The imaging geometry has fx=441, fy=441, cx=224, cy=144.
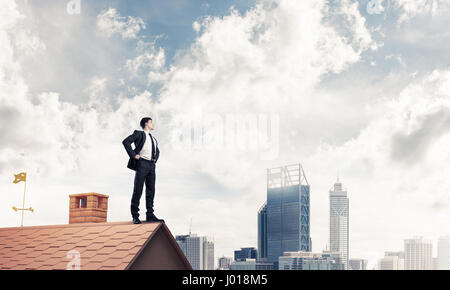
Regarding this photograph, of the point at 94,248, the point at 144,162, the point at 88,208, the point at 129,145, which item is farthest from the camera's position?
the point at 88,208

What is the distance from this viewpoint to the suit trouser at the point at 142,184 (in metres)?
10.8

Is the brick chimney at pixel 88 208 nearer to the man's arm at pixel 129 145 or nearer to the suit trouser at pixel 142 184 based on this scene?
the suit trouser at pixel 142 184

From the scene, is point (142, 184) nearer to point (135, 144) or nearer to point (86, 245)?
point (135, 144)

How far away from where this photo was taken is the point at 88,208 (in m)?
13.9

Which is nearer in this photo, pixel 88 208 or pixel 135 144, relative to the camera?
pixel 135 144

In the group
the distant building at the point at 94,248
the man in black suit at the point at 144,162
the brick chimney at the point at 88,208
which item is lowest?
the distant building at the point at 94,248

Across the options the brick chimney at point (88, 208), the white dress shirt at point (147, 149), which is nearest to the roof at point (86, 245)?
the brick chimney at point (88, 208)

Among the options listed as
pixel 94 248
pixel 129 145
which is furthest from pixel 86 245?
pixel 129 145

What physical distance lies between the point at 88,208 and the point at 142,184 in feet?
13.1

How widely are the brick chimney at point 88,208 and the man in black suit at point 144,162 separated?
334 centimetres
